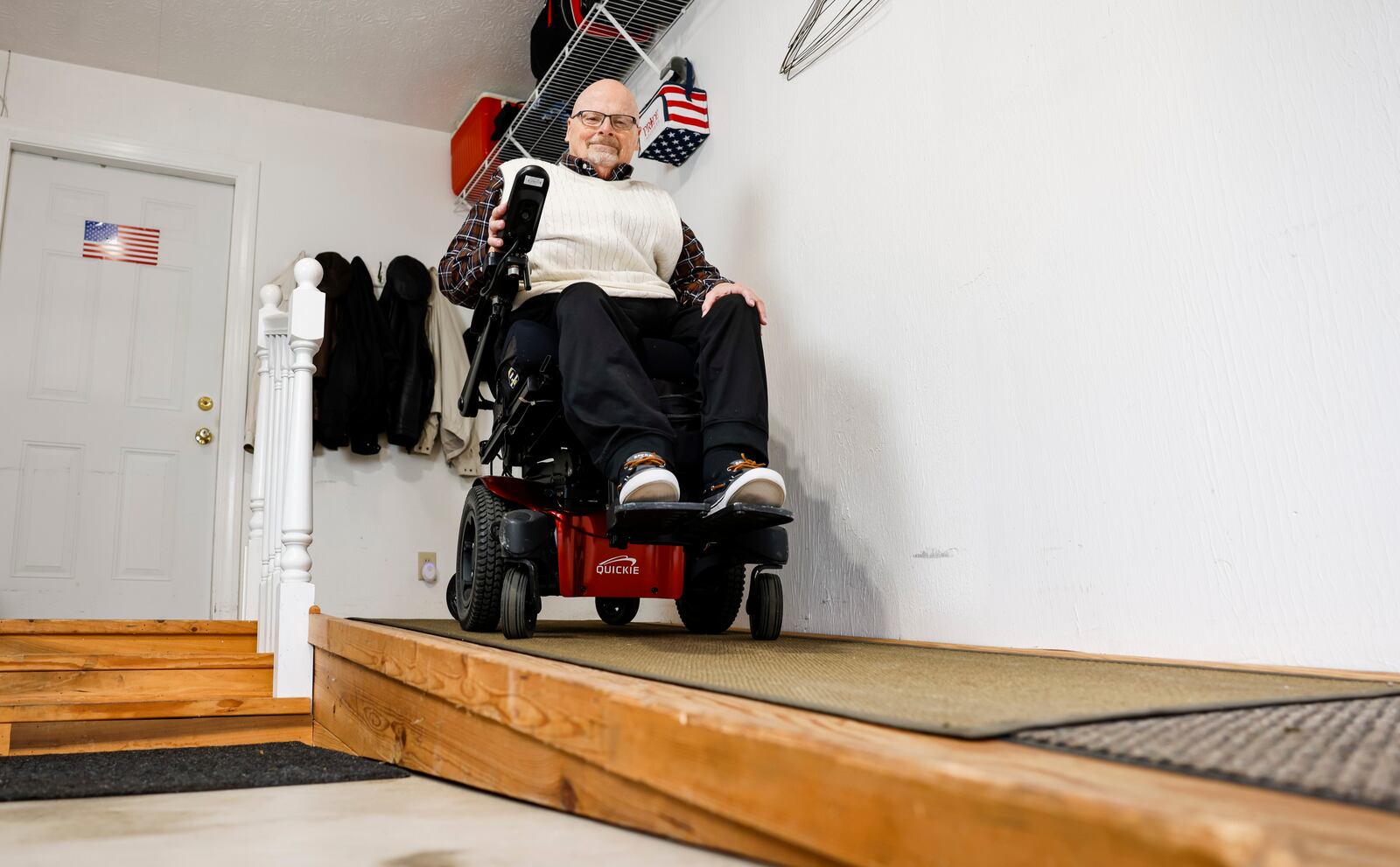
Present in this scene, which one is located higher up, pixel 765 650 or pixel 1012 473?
pixel 1012 473

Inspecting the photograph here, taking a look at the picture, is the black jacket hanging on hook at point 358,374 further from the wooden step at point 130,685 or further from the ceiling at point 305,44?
the wooden step at point 130,685

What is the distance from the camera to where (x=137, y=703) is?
1.79 metres

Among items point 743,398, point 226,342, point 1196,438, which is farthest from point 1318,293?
point 226,342

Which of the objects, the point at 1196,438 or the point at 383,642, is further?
the point at 383,642

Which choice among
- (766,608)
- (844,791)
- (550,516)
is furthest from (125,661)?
(844,791)

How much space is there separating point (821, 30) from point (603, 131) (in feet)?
2.29

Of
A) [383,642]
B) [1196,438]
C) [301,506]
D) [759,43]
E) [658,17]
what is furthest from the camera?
[658,17]

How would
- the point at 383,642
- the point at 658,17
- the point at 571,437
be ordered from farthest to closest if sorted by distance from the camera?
the point at 658,17
the point at 571,437
the point at 383,642

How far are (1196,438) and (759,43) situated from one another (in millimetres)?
1747

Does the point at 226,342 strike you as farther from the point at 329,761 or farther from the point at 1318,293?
the point at 1318,293

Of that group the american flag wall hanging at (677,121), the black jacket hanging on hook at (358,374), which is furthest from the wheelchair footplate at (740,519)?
the black jacket hanging on hook at (358,374)

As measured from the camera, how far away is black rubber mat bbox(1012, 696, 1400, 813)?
1.48ft

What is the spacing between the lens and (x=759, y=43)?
2617 mm

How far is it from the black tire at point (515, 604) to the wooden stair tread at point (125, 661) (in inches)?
28.8
